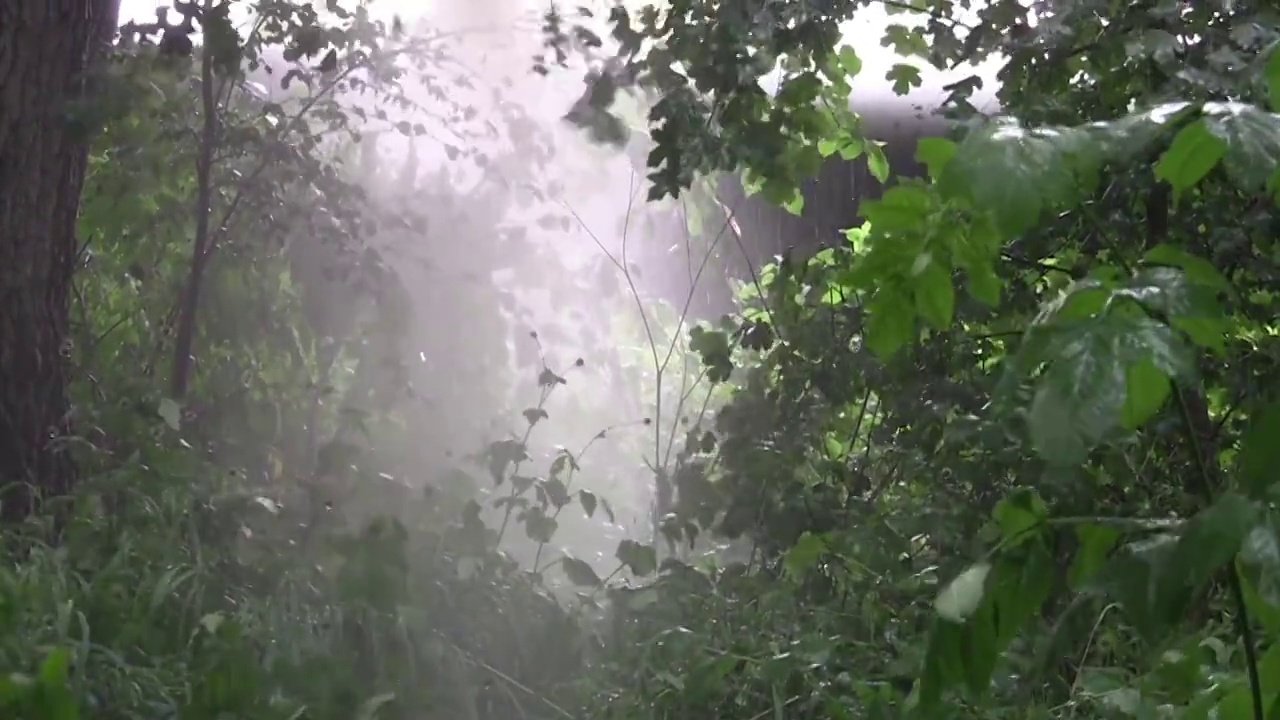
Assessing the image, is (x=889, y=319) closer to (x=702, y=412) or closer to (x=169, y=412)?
(x=169, y=412)

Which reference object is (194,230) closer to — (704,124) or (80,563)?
(80,563)

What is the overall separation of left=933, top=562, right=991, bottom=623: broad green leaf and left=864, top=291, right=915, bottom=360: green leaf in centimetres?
16

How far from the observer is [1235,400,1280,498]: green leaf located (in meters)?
0.53

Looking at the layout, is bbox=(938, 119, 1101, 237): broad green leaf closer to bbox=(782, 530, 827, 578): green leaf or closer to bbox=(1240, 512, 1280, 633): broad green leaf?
bbox=(1240, 512, 1280, 633): broad green leaf

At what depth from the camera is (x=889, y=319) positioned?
73 centimetres

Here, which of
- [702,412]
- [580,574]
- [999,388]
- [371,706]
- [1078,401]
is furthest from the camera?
[702,412]

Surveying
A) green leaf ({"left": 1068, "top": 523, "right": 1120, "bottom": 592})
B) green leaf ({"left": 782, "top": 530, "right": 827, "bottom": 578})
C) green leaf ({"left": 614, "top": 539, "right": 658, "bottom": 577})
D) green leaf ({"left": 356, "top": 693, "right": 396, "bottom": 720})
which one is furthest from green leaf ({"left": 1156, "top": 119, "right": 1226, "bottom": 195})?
green leaf ({"left": 614, "top": 539, "right": 658, "bottom": 577})

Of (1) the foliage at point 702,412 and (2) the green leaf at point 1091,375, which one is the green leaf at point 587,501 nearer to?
(1) the foliage at point 702,412

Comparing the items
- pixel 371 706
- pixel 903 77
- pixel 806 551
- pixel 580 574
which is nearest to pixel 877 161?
pixel 903 77

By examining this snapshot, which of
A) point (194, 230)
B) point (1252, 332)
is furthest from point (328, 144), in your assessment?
point (1252, 332)

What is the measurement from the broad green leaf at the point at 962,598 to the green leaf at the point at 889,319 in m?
0.16

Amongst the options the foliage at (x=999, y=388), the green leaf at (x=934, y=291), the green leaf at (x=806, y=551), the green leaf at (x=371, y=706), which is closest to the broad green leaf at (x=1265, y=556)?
the foliage at (x=999, y=388)

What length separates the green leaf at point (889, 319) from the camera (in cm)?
72

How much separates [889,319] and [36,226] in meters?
1.61
